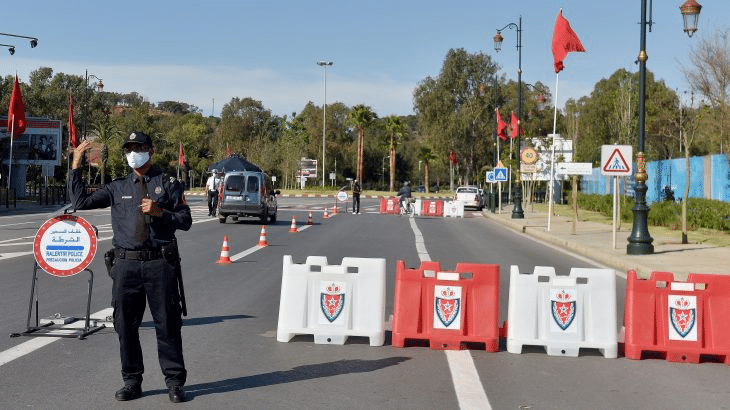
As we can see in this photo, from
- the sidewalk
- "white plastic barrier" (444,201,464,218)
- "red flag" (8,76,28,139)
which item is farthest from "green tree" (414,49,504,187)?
the sidewalk

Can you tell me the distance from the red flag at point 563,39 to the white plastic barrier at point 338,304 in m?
19.3

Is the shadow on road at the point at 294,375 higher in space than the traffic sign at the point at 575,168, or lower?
lower

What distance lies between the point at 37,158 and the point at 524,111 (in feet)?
199

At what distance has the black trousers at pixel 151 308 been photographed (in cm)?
607

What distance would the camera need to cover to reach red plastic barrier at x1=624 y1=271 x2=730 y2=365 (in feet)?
26.6

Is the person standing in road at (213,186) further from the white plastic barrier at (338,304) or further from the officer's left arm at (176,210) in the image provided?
the officer's left arm at (176,210)

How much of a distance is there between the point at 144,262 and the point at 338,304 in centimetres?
Answer: 280

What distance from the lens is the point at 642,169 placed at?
769 inches

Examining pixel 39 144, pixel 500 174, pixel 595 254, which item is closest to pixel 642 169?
pixel 595 254

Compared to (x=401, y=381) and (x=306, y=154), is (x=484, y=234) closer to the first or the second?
(x=401, y=381)

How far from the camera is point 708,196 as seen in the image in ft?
112

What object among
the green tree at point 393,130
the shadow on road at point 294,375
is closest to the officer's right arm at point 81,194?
the shadow on road at point 294,375

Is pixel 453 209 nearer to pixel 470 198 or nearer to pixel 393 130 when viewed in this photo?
pixel 470 198

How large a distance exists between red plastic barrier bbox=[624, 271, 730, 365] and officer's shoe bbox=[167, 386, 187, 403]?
4.21 meters
